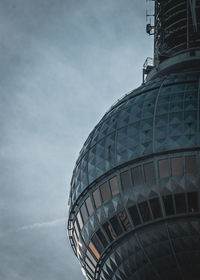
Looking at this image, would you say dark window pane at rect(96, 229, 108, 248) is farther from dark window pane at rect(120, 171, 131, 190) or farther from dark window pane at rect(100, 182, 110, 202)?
dark window pane at rect(120, 171, 131, 190)

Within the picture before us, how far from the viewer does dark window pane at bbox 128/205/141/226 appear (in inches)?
1374

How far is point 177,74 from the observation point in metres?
41.3

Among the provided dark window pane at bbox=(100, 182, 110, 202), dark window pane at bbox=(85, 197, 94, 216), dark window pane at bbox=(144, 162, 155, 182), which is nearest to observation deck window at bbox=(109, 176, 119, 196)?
dark window pane at bbox=(100, 182, 110, 202)

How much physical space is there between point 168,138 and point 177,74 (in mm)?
7670

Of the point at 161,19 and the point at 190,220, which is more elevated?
the point at 161,19

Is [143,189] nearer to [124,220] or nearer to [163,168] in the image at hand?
[163,168]

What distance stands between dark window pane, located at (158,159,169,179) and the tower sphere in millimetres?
60

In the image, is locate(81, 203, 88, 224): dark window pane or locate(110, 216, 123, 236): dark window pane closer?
locate(110, 216, 123, 236): dark window pane

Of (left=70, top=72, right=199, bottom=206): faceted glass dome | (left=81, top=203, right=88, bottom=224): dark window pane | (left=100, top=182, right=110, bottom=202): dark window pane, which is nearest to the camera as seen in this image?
(left=70, top=72, right=199, bottom=206): faceted glass dome

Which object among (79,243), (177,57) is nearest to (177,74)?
(177,57)

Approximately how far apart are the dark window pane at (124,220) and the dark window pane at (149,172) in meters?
2.63

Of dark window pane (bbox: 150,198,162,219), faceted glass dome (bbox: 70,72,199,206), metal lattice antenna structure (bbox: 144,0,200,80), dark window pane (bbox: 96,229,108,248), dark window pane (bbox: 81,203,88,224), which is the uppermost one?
metal lattice antenna structure (bbox: 144,0,200,80)

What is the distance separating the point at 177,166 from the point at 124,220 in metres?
4.73

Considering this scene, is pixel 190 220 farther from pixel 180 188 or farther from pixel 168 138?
pixel 168 138
